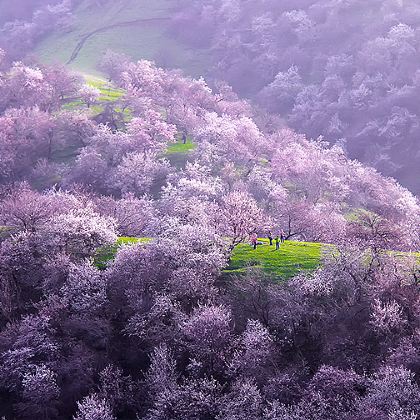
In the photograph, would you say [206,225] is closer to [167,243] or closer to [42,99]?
[167,243]

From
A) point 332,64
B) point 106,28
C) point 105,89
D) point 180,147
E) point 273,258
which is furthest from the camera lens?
point 106,28

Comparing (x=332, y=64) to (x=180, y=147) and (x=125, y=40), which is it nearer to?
(x=180, y=147)

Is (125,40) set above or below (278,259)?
above

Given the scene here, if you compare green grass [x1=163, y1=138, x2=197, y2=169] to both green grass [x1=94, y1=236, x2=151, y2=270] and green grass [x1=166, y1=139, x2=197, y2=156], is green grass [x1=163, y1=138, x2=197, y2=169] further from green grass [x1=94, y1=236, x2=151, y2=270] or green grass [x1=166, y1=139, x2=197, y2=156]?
green grass [x1=94, y1=236, x2=151, y2=270]

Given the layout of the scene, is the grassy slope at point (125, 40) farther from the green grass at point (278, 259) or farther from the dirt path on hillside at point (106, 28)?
the green grass at point (278, 259)

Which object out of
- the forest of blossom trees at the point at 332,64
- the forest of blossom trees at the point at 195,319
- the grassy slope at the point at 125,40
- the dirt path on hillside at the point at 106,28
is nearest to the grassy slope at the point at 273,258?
the forest of blossom trees at the point at 195,319

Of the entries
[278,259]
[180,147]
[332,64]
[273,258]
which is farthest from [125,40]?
[278,259]

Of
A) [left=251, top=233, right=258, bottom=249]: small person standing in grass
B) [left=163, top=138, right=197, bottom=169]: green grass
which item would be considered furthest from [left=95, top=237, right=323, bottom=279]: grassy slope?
[left=163, top=138, right=197, bottom=169]: green grass
